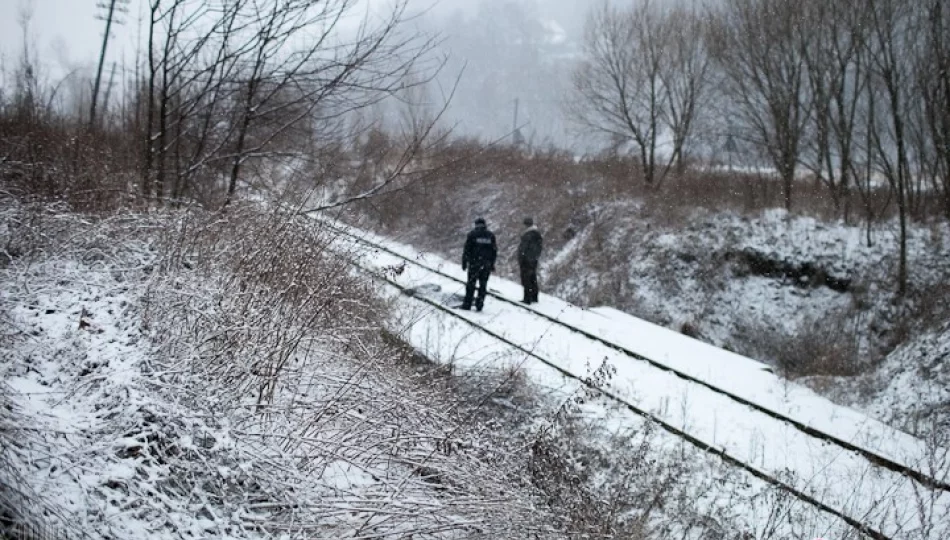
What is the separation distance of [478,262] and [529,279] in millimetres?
1652

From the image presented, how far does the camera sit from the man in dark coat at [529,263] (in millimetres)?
Result: 12469

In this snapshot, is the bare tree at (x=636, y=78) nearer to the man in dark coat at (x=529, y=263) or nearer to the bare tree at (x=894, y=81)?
the bare tree at (x=894, y=81)

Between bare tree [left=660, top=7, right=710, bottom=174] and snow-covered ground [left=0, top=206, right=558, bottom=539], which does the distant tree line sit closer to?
bare tree [left=660, top=7, right=710, bottom=174]

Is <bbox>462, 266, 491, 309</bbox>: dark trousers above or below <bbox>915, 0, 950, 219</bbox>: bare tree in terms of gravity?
below

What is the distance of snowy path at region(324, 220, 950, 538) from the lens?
19.2ft

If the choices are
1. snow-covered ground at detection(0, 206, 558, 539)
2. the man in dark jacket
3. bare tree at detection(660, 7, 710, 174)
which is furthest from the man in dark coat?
bare tree at detection(660, 7, 710, 174)

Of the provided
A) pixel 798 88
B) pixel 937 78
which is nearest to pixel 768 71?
pixel 798 88

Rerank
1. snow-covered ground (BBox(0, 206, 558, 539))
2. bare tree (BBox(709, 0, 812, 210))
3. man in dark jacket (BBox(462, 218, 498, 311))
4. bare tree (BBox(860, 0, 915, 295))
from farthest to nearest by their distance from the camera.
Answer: bare tree (BBox(709, 0, 812, 210)), bare tree (BBox(860, 0, 915, 295)), man in dark jacket (BBox(462, 218, 498, 311)), snow-covered ground (BBox(0, 206, 558, 539))

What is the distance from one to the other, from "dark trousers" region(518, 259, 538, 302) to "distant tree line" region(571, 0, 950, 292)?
8720mm

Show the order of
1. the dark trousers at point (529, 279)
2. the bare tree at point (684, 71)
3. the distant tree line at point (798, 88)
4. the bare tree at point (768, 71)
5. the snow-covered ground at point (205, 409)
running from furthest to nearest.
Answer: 1. the bare tree at point (684, 71)
2. the bare tree at point (768, 71)
3. the distant tree line at point (798, 88)
4. the dark trousers at point (529, 279)
5. the snow-covered ground at point (205, 409)

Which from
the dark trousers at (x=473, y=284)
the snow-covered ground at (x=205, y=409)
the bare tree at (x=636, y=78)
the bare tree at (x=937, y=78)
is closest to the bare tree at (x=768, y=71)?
the bare tree at (x=636, y=78)

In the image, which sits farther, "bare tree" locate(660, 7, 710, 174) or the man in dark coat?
"bare tree" locate(660, 7, 710, 174)

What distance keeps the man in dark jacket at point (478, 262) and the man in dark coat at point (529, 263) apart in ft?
3.60

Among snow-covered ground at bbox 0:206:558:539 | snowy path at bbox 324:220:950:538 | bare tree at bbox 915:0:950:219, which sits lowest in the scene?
snowy path at bbox 324:220:950:538
